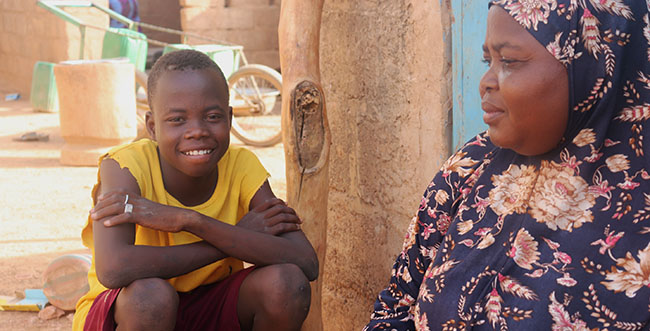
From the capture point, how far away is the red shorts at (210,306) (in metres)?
2.31

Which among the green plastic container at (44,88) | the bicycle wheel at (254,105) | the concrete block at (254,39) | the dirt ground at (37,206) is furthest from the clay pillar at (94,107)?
the concrete block at (254,39)

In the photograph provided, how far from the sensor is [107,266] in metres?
2.11

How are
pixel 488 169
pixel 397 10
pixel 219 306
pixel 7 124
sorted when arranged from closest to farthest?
pixel 488 169, pixel 219 306, pixel 397 10, pixel 7 124

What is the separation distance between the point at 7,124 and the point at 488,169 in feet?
29.4

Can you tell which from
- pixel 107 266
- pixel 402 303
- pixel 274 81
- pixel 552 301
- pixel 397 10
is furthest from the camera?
pixel 274 81

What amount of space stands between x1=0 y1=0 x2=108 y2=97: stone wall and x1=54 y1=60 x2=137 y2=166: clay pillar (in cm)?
306

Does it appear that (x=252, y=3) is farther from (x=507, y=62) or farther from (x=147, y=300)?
(x=507, y=62)

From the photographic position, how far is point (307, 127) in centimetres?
284

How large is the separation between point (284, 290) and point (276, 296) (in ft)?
0.09

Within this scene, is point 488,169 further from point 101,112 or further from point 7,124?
point 7,124

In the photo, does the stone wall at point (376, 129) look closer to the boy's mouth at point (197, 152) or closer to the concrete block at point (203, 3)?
the boy's mouth at point (197, 152)

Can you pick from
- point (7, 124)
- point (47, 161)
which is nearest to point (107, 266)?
point (47, 161)

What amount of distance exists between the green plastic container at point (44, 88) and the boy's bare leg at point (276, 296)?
8.71 meters

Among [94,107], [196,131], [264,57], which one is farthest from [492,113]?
[264,57]
